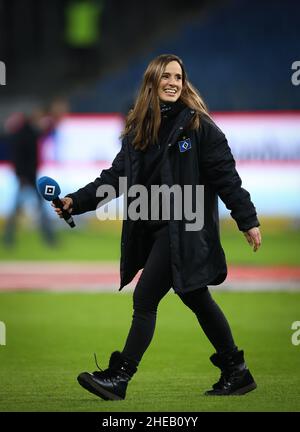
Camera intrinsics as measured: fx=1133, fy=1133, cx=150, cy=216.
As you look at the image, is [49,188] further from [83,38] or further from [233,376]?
[83,38]

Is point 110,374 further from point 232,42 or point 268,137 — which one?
point 232,42

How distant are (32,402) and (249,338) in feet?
10.5

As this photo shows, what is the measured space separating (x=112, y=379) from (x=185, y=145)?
1451 mm

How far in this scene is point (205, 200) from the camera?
6.78 meters

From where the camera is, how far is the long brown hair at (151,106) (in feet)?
22.3

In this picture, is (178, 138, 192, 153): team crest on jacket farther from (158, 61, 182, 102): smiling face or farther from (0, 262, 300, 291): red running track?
(0, 262, 300, 291): red running track

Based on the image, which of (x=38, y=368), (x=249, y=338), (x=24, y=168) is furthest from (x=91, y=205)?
(x=24, y=168)

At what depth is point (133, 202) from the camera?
684cm

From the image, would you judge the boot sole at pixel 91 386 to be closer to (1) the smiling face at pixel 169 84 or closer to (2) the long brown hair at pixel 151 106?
(2) the long brown hair at pixel 151 106

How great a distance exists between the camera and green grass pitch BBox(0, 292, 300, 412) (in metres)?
6.73

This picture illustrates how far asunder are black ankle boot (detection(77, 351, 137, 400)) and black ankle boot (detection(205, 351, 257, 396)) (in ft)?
1.87

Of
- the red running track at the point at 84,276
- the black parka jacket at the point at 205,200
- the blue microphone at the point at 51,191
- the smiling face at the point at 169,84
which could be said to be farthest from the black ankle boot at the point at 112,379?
the red running track at the point at 84,276

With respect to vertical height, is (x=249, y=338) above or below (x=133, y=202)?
below

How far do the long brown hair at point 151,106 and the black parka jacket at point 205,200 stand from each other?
65 millimetres
